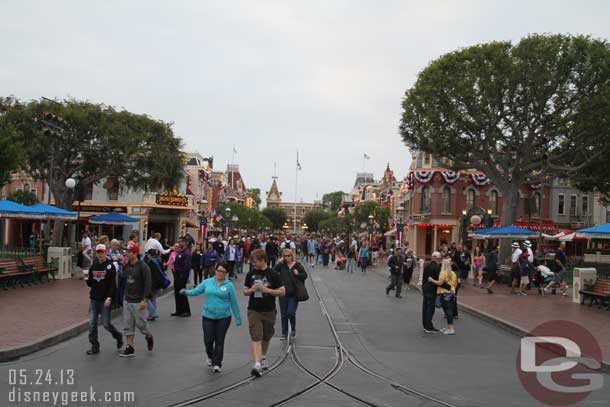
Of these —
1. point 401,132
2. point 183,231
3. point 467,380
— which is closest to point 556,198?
point 401,132

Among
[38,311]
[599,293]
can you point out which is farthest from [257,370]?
[599,293]

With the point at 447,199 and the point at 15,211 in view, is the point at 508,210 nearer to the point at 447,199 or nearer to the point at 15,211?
the point at 447,199

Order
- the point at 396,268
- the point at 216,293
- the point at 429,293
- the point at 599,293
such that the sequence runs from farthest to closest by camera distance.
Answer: the point at 396,268 < the point at 599,293 < the point at 429,293 < the point at 216,293

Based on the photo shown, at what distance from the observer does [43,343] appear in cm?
999

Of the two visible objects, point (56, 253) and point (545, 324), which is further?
point (56, 253)

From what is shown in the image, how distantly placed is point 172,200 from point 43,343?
44.6 meters

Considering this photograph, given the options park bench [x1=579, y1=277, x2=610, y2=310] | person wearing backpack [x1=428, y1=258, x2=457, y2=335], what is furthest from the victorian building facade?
person wearing backpack [x1=428, y1=258, x2=457, y2=335]

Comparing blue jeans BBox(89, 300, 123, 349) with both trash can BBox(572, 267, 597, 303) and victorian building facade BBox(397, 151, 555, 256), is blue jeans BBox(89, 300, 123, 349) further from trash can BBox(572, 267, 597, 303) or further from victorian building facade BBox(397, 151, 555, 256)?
victorian building facade BBox(397, 151, 555, 256)

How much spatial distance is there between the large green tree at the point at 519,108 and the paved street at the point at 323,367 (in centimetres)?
1900

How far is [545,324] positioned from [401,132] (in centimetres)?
2116

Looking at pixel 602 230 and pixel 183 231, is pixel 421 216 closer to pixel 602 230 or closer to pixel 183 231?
pixel 183 231

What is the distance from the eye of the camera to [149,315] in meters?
13.5

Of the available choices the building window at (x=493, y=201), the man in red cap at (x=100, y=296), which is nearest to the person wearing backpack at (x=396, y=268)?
the man in red cap at (x=100, y=296)

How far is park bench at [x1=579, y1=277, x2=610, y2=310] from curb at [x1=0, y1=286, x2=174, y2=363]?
13481mm
